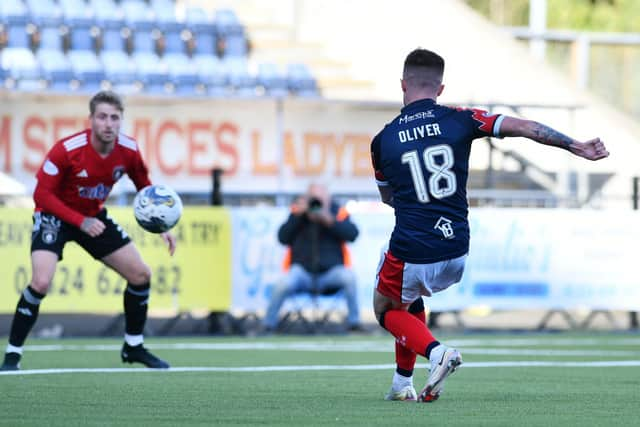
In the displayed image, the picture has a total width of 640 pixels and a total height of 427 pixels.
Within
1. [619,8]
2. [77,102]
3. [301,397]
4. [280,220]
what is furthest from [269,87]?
[619,8]

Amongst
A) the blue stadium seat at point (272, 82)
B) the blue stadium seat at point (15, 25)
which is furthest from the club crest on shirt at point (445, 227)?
the blue stadium seat at point (15, 25)

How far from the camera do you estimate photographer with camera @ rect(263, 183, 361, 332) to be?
14.8 meters

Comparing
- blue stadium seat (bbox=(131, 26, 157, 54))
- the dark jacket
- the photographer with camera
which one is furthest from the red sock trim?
blue stadium seat (bbox=(131, 26, 157, 54))

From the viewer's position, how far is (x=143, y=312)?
9.80 metres

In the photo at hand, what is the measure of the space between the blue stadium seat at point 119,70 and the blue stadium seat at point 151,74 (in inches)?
3.7

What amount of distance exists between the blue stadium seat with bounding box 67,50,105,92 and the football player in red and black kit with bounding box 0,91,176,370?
10186 millimetres

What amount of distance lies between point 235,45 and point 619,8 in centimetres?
2500

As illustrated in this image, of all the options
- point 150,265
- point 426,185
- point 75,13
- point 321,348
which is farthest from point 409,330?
point 75,13

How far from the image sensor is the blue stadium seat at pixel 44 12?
69.2 ft

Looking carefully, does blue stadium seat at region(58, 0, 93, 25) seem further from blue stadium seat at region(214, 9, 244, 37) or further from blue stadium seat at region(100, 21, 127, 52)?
blue stadium seat at region(214, 9, 244, 37)

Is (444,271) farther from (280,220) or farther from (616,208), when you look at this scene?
(616,208)

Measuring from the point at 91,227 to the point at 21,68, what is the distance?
437 inches

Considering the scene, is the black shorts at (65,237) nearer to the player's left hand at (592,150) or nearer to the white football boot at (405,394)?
the white football boot at (405,394)

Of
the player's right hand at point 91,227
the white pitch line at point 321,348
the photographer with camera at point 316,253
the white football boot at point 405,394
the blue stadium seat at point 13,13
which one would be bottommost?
the white pitch line at point 321,348
